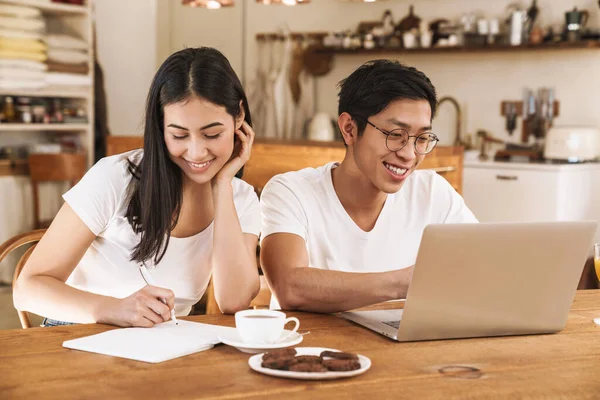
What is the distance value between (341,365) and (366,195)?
921 mm

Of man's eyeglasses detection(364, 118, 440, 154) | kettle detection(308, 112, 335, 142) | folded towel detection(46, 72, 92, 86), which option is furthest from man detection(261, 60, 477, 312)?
kettle detection(308, 112, 335, 142)

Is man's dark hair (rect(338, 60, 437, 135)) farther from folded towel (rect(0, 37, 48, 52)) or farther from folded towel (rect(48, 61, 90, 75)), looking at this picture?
folded towel (rect(48, 61, 90, 75))

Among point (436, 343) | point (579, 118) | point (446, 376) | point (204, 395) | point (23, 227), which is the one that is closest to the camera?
point (204, 395)

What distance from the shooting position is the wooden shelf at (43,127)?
500cm

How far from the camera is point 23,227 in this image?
5.38 m

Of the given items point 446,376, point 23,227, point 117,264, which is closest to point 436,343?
point 446,376

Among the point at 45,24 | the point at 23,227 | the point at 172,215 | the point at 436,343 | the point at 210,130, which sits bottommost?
the point at 23,227

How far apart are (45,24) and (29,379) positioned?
4.80m

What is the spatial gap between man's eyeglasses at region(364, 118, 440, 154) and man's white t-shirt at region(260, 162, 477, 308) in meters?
0.22

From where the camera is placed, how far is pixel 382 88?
206 centimetres

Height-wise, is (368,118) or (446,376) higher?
(368,118)

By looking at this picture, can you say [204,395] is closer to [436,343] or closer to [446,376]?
[446,376]

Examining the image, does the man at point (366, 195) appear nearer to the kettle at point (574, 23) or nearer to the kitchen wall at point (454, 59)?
the kettle at point (574, 23)

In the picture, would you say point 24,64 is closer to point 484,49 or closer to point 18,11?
point 18,11
